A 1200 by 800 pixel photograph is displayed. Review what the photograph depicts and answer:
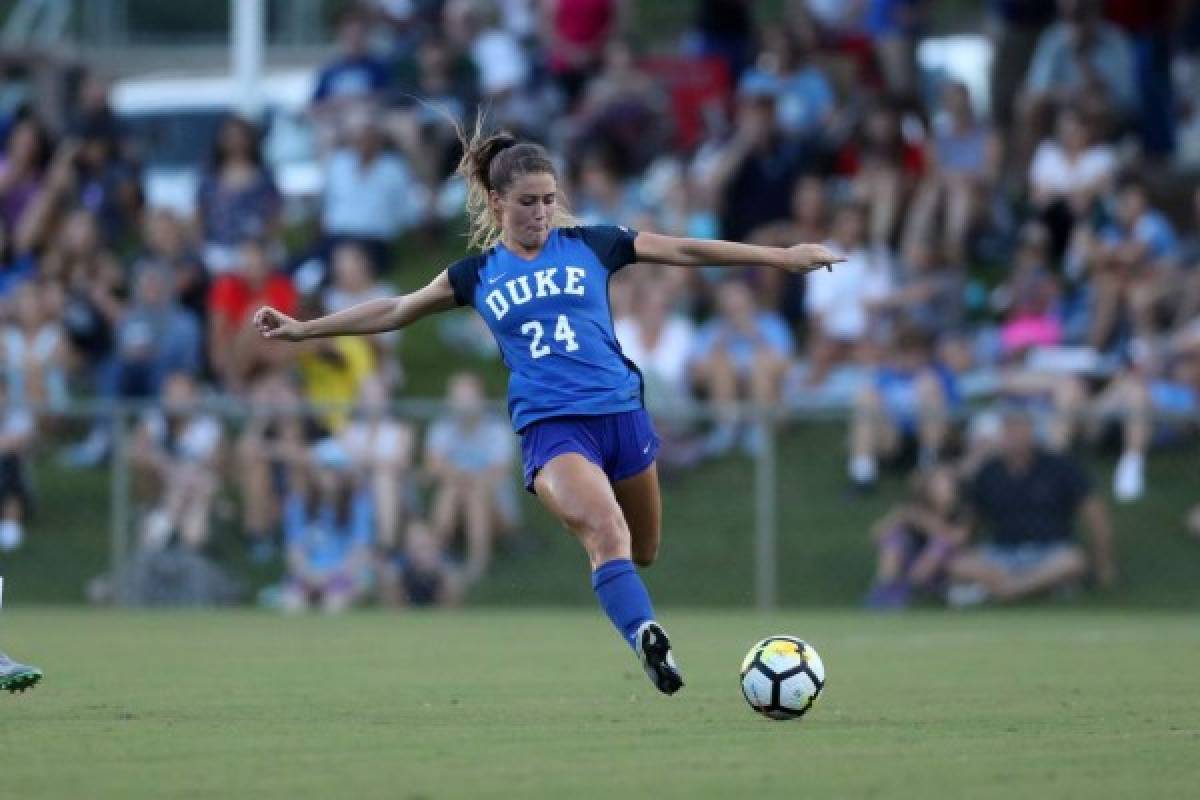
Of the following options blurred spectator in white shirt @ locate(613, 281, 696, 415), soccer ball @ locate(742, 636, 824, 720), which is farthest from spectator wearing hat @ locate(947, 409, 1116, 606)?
soccer ball @ locate(742, 636, 824, 720)

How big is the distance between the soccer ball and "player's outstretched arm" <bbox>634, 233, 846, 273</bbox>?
4.87 ft

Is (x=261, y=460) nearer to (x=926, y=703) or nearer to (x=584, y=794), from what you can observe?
(x=926, y=703)

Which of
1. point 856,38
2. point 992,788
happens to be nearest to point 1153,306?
point 856,38

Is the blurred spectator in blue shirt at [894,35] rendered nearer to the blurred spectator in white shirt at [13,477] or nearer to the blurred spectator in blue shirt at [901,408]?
the blurred spectator in blue shirt at [901,408]

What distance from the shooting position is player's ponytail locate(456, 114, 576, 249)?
9570mm

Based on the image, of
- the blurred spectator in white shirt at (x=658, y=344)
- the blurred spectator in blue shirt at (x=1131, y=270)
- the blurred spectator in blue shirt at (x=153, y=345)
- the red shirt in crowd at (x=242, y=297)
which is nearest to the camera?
the blurred spectator in blue shirt at (x=1131, y=270)

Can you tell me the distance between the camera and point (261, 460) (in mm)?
19281

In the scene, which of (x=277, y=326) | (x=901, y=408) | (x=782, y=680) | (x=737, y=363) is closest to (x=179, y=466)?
(x=737, y=363)

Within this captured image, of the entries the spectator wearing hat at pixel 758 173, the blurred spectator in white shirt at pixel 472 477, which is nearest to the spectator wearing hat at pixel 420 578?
the blurred spectator in white shirt at pixel 472 477

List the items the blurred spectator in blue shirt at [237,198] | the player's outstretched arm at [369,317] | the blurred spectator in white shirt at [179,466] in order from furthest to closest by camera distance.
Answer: the blurred spectator in blue shirt at [237,198] → the blurred spectator in white shirt at [179,466] → the player's outstretched arm at [369,317]

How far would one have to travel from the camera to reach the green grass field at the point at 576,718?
6750mm

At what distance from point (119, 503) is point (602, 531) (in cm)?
1095

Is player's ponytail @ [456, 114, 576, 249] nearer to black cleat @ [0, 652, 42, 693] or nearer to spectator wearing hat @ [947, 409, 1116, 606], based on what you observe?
black cleat @ [0, 652, 42, 693]

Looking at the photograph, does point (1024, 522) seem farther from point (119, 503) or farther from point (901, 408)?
point (119, 503)
